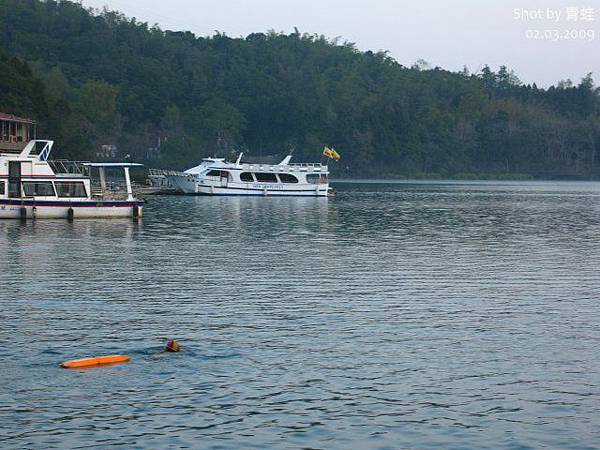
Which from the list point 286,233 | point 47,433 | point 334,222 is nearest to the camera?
point 47,433

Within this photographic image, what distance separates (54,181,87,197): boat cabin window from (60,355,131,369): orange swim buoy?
149 feet

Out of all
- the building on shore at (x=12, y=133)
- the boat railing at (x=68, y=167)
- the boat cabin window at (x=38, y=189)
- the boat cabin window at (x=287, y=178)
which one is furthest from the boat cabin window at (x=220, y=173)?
the boat cabin window at (x=38, y=189)

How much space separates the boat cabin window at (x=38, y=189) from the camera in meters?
67.3

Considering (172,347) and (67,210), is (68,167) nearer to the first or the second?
(67,210)

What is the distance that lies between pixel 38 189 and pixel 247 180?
53.4 metres

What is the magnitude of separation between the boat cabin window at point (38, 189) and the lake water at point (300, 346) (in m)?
15.1

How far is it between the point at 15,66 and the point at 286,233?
75.9 meters

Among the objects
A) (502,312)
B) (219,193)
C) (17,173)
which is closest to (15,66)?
(219,193)

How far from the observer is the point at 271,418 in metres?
20.1

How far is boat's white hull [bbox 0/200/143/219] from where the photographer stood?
67438mm

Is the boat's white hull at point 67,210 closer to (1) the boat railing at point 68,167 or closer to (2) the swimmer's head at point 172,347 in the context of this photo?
(1) the boat railing at point 68,167

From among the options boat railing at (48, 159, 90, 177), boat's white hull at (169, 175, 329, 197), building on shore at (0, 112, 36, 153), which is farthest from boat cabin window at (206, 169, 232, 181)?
boat railing at (48, 159, 90, 177)

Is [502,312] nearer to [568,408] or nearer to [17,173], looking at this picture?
[568,408]

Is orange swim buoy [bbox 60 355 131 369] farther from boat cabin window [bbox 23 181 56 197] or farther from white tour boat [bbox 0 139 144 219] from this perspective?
boat cabin window [bbox 23 181 56 197]
